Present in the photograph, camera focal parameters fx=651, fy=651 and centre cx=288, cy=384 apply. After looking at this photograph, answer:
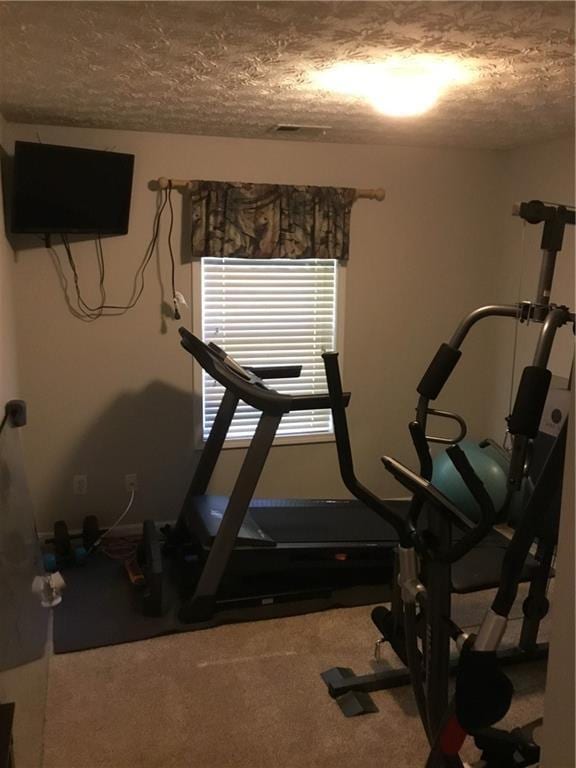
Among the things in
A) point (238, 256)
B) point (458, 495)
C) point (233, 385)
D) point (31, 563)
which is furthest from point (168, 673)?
point (238, 256)

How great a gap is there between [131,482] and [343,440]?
6.60 feet

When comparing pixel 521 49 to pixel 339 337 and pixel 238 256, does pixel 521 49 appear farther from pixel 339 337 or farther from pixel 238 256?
pixel 339 337

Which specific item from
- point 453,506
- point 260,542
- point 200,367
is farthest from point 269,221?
point 453,506

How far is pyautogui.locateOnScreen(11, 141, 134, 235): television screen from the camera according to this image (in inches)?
119

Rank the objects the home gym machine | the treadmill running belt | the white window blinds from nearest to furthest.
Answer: the home gym machine → the treadmill running belt → the white window blinds

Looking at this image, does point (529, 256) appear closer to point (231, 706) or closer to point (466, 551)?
point (466, 551)

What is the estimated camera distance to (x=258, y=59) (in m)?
2.08

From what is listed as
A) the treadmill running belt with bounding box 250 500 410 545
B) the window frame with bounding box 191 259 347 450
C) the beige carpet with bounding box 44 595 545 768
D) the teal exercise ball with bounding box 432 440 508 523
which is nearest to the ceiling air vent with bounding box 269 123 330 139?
the window frame with bounding box 191 259 347 450

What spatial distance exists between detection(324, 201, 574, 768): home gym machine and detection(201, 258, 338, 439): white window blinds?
67.1 inches

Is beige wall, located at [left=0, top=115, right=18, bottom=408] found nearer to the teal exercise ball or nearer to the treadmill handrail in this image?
the treadmill handrail

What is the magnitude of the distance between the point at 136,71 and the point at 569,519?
2.00m

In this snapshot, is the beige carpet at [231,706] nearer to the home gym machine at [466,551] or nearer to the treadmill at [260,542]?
the treadmill at [260,542]

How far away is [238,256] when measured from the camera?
3508 mm

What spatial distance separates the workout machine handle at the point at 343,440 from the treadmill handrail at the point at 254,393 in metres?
0.67
